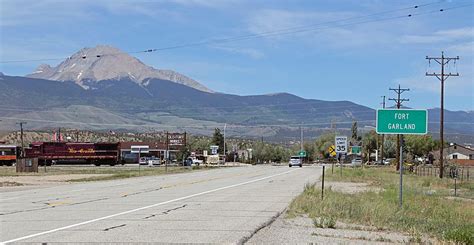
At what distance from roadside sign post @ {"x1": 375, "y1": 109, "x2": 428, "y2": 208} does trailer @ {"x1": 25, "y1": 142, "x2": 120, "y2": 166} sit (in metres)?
86.9

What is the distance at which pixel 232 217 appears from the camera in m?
18.2

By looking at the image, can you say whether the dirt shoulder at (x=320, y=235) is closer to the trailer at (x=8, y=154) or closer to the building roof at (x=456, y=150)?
the trailer at (x=8, y=154)

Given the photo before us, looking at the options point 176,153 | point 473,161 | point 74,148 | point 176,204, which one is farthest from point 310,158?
point 176,204

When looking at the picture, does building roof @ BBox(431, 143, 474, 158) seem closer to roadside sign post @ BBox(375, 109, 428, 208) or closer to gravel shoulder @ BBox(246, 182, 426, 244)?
roadside sign post @ BBox(375, 109, 428, 208)

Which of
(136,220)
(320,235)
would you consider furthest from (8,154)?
(320,235)

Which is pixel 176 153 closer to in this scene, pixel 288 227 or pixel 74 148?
pixel 74 148

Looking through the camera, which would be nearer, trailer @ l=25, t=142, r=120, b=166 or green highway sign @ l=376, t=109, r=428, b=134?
green highway sign @ l=376, t=109, r=428, b=134

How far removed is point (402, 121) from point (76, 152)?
Result: 291 feet

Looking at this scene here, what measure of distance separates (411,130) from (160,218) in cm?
796

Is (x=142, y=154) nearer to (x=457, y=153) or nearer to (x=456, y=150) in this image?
(x=457, y=153)

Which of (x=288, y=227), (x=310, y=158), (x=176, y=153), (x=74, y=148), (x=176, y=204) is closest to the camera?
(x=288, y=227)

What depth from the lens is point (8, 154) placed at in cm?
9988

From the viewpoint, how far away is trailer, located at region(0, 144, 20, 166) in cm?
9957

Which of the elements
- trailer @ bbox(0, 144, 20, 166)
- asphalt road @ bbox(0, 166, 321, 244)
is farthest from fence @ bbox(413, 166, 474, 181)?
trailer @ bbox(0, 144, 20, 166)
